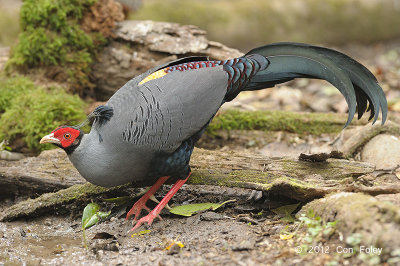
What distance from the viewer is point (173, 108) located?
352 centimetres

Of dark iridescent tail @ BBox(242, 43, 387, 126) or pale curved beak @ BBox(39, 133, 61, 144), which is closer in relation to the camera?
pale curved beak @ BBox(39, 133, 61, 144)

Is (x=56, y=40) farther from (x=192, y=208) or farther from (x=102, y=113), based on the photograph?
(x=192, y=208)

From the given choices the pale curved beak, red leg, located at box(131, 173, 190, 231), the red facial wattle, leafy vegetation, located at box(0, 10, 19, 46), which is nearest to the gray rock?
red leg, located at box(131, 173, 190, 231)

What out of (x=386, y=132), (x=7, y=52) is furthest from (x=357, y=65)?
(x=7, y=52)

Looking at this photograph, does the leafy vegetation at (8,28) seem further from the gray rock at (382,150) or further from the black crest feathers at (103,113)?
the gray rock at (382,150)

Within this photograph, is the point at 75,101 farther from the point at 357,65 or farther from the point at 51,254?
the point at 357,65

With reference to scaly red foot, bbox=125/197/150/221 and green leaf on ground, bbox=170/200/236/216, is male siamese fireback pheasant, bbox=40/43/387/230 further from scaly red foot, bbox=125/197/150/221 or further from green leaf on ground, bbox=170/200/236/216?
green leaf on ground, bbox=170/200/236/216

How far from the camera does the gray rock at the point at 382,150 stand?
449cm

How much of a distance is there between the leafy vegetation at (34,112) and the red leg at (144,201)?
162 cm

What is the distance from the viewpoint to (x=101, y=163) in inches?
134

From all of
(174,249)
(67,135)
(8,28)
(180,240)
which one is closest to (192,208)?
(180,240)

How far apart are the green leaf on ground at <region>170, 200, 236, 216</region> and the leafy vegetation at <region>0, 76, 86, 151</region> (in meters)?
2.02

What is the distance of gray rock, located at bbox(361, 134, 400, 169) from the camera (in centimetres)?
449

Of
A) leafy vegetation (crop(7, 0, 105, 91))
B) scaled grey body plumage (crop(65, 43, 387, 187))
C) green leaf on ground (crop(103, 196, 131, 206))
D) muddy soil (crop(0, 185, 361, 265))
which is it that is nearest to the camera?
muddy soil (crop(0, 185, 361, 265))
